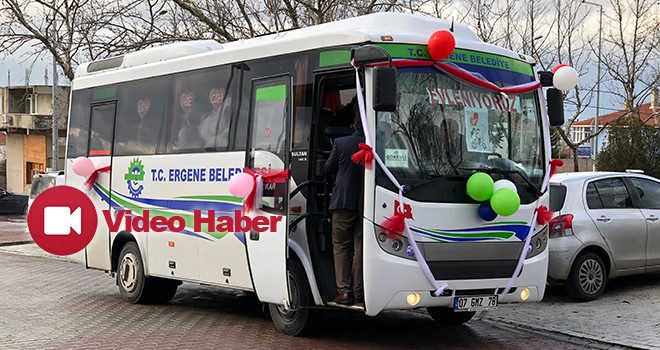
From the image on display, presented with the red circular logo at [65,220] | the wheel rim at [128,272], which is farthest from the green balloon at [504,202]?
the red circular logo at [65,220]

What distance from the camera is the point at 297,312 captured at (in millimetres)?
9727

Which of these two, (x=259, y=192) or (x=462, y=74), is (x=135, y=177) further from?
(x=462, y=74)

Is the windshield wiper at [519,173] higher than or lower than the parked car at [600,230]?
higher

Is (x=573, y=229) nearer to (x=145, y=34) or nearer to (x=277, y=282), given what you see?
(x=277, y=282)

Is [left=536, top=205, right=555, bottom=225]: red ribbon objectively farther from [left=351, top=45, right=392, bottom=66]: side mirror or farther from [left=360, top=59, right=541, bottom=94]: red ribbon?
[left=351, top=45, right=392, bottom=66]: side mirror

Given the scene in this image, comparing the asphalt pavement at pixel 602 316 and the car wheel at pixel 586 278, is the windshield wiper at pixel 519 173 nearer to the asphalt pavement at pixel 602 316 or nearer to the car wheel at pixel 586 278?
the asphalt pavement at pixel 602 316

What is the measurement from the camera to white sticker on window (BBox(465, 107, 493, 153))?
9.02m

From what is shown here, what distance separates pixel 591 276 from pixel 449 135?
428 cm

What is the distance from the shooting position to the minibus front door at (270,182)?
30.9 feet

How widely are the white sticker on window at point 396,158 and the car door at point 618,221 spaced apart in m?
4.49

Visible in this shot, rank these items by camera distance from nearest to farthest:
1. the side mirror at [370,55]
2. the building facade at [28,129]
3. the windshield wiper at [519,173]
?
1. the side mirror at [370,55]
2. the windshield wiper at [519,173]
3. the building facade at [28,129]

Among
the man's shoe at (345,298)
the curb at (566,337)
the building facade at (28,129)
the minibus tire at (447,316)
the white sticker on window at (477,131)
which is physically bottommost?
the curb at (566,337)

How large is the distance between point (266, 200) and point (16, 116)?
48138 millimetres

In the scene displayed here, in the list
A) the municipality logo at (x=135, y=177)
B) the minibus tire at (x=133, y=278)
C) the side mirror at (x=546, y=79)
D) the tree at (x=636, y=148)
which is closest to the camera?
the side mirror at (x=546, y=79)
